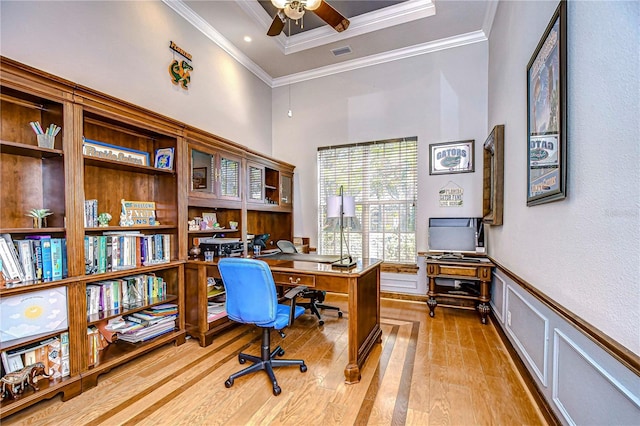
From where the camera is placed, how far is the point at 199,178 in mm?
3035

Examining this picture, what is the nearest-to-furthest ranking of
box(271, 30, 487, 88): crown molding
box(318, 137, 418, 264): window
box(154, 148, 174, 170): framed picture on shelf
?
box(154, 148, 174, 170): framed picture on shelf < box(271, 30, 487, 88): crown molding < box(318, 137, 418, 264): window

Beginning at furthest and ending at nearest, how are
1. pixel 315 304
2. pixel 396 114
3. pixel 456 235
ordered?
pixel 396 114 < pixel 456 235 < pixel 315 304

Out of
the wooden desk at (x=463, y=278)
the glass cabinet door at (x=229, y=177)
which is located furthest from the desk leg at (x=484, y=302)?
the glass cabinet door at (x=229, y=177)

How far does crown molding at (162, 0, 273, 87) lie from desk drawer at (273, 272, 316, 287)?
3233 millimetres

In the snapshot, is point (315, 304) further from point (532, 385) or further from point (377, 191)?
point (532, 385)

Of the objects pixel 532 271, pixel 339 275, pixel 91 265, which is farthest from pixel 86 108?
pixel 532 271

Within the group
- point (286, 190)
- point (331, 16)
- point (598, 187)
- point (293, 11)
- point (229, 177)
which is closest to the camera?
point (598, 187)

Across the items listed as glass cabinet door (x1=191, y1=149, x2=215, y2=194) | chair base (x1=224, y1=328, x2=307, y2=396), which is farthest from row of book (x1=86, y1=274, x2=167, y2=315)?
chair base (x1=224, y1=328, x2=307, y2=396)

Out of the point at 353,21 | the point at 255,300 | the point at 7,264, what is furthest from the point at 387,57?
the point at 7,264

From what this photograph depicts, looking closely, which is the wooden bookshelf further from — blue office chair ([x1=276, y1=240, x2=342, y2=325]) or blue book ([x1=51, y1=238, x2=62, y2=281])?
blue office chair ([x1=276, y1=240, x2=342, y2=325])

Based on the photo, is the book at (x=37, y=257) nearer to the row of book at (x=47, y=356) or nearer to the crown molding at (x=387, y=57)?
the row of book at (x=47, y=356)

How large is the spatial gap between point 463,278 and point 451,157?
1.67 metres

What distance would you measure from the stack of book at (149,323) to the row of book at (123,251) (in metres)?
0.48

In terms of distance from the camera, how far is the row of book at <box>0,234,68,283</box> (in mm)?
1823
